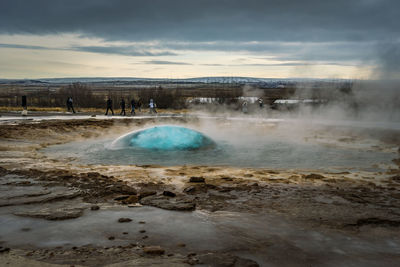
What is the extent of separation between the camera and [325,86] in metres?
24.7

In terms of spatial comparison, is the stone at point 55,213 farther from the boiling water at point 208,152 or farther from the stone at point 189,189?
the boiling water at point 208,152

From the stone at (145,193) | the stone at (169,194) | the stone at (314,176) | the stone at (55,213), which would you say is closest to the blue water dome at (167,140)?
the stone at (314,176)

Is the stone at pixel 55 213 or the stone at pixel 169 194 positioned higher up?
the stone at pixel 169 194

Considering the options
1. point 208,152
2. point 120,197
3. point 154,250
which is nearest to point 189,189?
point 120,197

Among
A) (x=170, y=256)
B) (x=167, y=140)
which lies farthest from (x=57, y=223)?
(x=167, y=140)

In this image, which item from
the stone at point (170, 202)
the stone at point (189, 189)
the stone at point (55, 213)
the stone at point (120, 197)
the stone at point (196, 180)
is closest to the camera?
the stone at point (55, 213)

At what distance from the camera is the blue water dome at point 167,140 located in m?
10.8

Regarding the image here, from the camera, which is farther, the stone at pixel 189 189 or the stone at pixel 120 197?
the stone at pixel 189 189

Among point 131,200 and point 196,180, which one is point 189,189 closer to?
point 196,180

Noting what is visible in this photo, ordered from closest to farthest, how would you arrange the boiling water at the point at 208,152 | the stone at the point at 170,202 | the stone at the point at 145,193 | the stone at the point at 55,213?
the stone at the point at 55,213, the stone at the point at 170,202, the stone at the point at 145,193, the boiling water at the point at 208,152

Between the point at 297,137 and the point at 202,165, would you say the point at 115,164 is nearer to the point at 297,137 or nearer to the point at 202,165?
the point at 202,165

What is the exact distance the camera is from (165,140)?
10953 millimetres

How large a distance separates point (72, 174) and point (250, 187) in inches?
139

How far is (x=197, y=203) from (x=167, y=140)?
5.79 m
